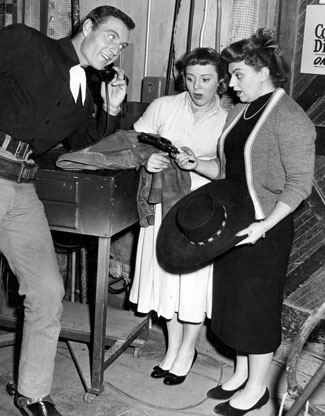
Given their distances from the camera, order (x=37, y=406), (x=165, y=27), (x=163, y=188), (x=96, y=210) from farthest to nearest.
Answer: (x=165, y=27)
(x=163, y=188)
(x=96, y=210)
(x=37, y=406)

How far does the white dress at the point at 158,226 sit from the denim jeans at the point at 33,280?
0.71 m

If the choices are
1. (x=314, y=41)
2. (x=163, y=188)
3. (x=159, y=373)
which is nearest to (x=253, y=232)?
(x=163, y=188)

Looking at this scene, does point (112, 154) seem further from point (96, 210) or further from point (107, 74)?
point (107, 74)

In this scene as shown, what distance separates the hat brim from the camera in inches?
128

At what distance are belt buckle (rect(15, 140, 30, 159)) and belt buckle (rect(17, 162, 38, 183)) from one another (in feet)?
0.14

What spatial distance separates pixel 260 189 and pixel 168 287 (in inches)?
35.5

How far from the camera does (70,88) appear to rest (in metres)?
3.36

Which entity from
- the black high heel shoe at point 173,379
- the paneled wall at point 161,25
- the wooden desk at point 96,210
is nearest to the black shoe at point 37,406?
the wooden desk at point 96,210

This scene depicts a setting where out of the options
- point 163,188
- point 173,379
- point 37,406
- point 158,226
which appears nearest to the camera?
point 37,406

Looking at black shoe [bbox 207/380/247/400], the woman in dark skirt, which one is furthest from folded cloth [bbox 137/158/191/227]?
black shoe [bbox 207/380/247/400]

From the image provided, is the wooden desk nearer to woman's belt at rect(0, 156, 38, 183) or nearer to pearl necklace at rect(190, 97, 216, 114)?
woman's belt at rect(0, 156, 38, 183)

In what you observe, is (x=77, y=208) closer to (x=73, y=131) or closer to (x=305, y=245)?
(x=73, y=131)

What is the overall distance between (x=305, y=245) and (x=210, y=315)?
0.87 meters

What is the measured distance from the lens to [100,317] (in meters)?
3.72
